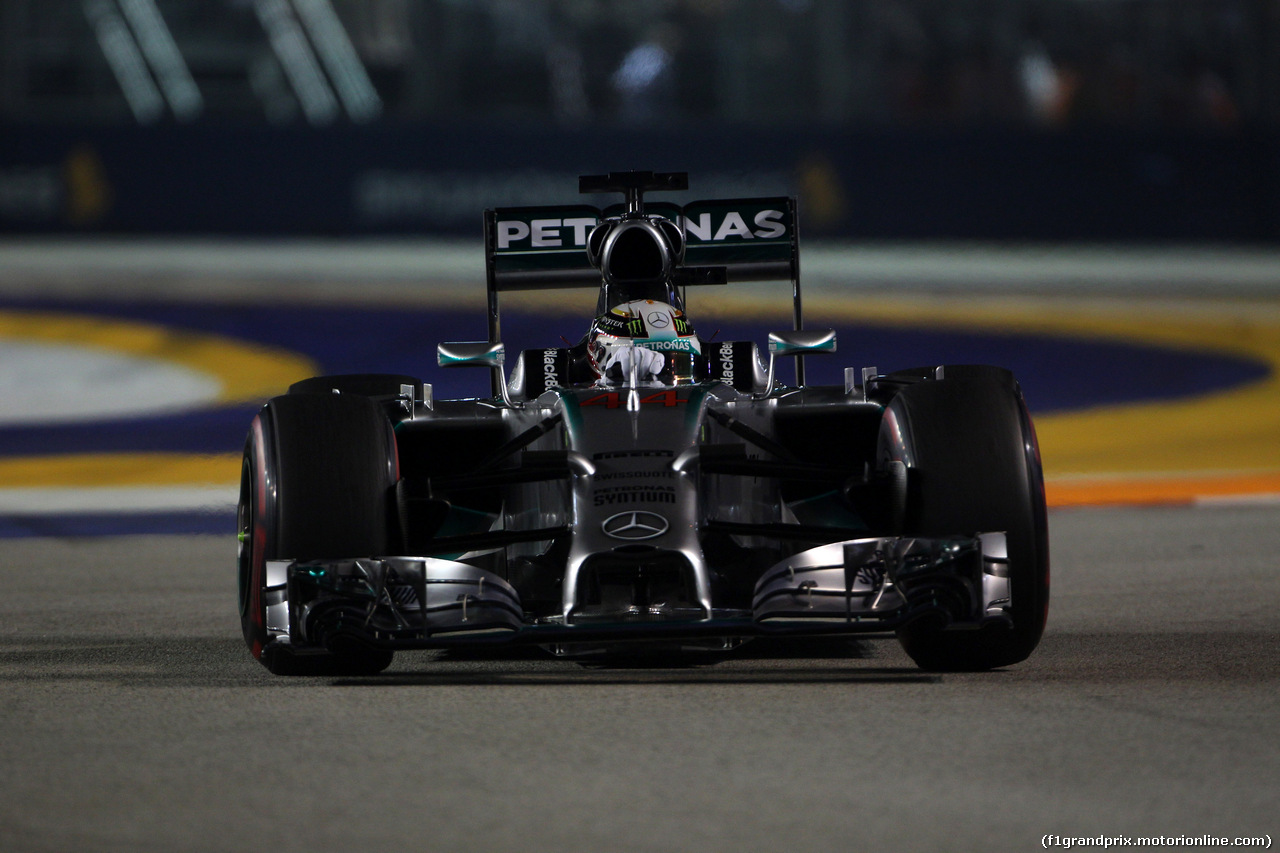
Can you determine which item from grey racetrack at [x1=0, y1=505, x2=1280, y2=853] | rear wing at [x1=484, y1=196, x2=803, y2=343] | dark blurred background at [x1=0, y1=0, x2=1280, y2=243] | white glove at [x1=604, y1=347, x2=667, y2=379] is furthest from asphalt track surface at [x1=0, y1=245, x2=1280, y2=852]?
dark blurred background at [x1=0, y1=0, x2=1280, y2=243]

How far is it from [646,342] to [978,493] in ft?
5.45

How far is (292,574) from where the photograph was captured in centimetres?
576

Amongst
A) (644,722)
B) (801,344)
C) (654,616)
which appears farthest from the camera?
(801,344)

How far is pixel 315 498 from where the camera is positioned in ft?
19.7

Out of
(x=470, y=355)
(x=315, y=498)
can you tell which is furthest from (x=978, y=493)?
(x=470, y=355)

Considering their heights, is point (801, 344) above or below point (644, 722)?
above

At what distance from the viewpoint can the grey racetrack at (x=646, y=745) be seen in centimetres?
417

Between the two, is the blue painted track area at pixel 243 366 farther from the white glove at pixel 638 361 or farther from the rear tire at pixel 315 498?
the rear tire at pixel 315 498

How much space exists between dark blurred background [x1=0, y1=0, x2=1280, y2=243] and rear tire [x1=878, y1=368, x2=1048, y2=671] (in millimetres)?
16711

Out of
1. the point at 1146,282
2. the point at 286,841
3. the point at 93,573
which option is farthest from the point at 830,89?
the point at 286,841

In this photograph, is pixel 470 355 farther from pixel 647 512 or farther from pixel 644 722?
pixel 644 722

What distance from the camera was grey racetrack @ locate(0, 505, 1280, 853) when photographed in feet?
13.7

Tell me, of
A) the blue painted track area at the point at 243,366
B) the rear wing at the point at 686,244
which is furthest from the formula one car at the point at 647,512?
the blue painted track area at the point at 243,366

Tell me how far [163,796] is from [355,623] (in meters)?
1.25
